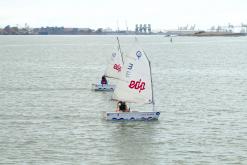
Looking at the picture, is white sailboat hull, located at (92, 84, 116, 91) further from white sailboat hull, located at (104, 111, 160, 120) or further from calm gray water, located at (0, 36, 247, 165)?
white sailboat hull, located at (104, 111, 160, 120)

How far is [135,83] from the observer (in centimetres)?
5622

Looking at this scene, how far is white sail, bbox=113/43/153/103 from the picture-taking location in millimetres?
55812

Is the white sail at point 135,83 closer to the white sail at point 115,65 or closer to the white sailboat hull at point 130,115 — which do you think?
the white sailboat hull at point 130,115

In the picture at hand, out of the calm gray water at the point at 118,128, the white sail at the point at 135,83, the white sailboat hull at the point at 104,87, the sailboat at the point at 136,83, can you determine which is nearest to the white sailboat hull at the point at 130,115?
the sailboat at the point at 136,83

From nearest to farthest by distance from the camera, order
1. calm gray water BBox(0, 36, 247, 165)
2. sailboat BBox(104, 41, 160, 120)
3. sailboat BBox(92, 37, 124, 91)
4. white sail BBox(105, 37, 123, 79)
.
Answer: calm gray water BBox(0, 36, 247, 165), sailboat BBox(104, 41, 160, 120), sailboat BBox(92, 37, 124, 91), white sail BBox(105, 37, 123, 79)

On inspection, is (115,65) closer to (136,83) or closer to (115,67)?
(115,67)

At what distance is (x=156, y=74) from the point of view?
110312 millimetres

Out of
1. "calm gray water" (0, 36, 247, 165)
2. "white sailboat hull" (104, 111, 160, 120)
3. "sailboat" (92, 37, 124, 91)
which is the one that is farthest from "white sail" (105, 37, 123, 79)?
"white sailboat hull" (104, 111, 160, 120)

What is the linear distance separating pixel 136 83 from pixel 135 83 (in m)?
0.09

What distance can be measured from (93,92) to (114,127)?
89.3ft

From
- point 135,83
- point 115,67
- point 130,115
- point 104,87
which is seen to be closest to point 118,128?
point 130,115

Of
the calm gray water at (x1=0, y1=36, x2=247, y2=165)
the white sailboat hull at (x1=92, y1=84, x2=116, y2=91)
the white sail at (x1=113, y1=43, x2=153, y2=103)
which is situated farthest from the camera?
the white sailboat hull at (x1=92, y1=84, x2=116, y2=91)

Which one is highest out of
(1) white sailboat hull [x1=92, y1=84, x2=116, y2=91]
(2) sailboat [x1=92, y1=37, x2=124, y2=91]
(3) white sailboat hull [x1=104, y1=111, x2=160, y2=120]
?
(2) sailboat [x1=92, y1=37, x2=124, y2=91]

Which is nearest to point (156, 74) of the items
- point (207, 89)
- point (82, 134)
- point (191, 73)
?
point (191, 73)
